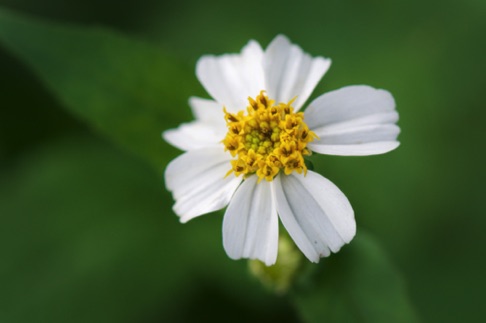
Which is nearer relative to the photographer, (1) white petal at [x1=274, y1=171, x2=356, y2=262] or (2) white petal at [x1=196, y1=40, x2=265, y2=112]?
(1) white petal at [x1=274, y1=171, x2=356, y2=262]

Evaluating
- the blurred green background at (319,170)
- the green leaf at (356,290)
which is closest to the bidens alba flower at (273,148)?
the green leaf at (356,290)

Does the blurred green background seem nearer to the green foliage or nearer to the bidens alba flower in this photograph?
the green foliage

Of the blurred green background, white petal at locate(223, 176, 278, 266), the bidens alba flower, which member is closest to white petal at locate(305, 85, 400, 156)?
the bidens alba flower

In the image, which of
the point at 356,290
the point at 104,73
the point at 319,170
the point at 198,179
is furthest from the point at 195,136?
the point at 319,170

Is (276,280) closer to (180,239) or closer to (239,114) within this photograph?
(239,114)

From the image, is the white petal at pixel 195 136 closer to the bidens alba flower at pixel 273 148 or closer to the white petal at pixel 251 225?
the bidens alba flower at pixel 273 148

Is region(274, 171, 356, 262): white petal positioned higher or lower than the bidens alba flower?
lower

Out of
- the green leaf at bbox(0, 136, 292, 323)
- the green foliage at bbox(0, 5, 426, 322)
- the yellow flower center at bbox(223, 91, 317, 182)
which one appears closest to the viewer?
the yellow flower center at bbox(223, 91, 317, 182)
